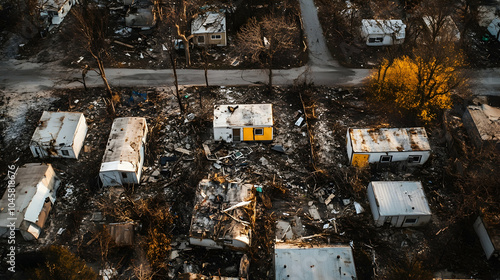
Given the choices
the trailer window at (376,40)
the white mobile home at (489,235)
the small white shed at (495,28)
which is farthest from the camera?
the small white shed at (495,28)

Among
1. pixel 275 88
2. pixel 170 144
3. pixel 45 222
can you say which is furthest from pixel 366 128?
pixel 45 222

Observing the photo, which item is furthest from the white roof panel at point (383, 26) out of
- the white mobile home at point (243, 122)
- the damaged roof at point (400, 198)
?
the damaged roof at point (400, 198)

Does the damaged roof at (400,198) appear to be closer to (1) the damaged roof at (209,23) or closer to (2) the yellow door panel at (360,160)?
(2) the yellow door panel at (360,160)

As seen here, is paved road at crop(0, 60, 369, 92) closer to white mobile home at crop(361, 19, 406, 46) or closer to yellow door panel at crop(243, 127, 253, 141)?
white mobile home at crop(361, 19, 406, 46)

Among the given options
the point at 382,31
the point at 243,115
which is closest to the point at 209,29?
the point at 243,115

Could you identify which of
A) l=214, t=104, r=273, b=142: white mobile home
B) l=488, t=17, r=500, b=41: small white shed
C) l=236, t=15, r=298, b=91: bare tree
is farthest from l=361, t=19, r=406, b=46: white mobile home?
l=214, t=104, r=273, b=142: white mobile home
